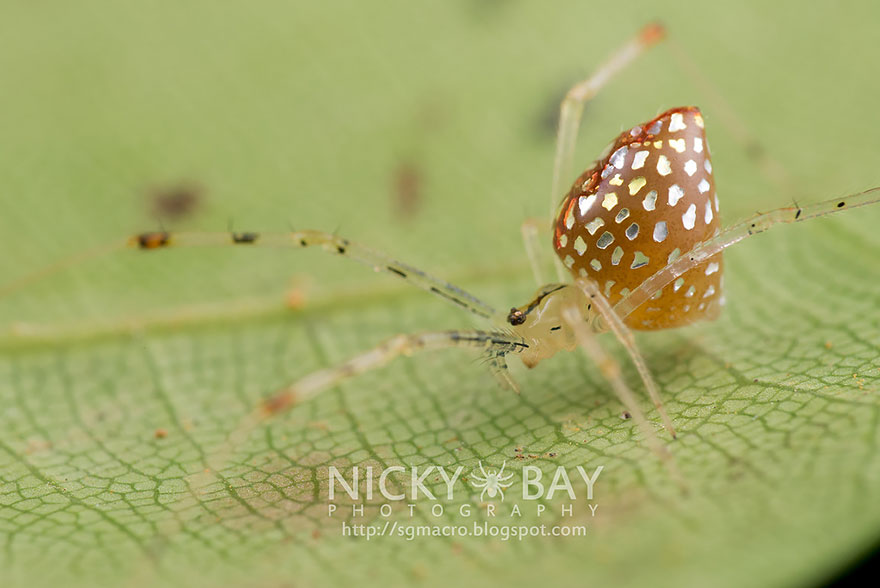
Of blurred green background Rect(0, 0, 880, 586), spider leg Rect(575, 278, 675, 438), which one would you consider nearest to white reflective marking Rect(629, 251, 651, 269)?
spider leg Rect(575, 278, 675, 438)

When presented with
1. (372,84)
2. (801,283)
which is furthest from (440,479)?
(372,84)

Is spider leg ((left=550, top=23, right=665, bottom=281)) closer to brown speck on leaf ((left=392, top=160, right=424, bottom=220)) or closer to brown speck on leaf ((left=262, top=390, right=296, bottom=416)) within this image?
brown speck on leaf ((left=392, top=160, right=424, bottom=220))

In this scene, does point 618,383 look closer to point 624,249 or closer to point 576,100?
point 624,249

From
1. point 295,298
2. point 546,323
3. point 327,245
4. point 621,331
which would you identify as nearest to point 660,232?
point 621,331

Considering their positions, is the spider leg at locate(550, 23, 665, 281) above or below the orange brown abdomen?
above

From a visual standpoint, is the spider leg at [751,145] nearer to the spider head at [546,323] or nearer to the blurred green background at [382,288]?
the blurred green background at [382,288]

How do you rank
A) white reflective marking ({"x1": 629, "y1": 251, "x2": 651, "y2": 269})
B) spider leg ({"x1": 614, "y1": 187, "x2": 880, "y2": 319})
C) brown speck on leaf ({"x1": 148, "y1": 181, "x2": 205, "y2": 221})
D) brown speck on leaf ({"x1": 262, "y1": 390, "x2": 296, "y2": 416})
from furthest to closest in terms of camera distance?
brown speck on leaf ({"x1": 148, "y1": 181, "x2": 205, "y2": 221}) < white reflective marking ({"x1": 629, "y1": 251, "x2": 651, "y2": 269}) < spider leg ({"x1": 614, "y1": 187, "x2": 880, "y2": 319}) < brown speck on leaf ({"x1": 262, "y1": 390, "x2": 296, "y2": 416})

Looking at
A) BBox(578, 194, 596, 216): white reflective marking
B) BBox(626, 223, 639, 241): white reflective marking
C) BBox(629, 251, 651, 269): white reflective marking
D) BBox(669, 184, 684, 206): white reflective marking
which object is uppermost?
BBox(578, 194, 596, 216): white reflective marking
